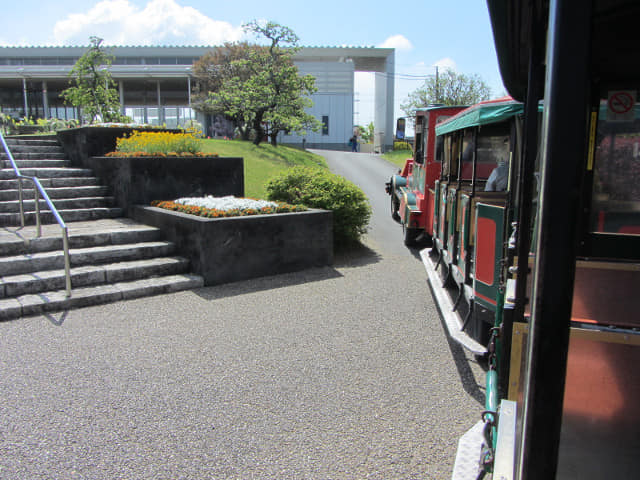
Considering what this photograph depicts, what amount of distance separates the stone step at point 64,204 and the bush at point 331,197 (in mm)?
3329

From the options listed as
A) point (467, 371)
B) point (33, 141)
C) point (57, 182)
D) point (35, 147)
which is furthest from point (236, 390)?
point (33, 141)

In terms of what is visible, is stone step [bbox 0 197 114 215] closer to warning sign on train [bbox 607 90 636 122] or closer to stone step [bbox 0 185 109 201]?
stone step [bbox 0 185 109 201]

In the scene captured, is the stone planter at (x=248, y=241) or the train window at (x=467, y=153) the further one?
the train window at (x=467, y=153)

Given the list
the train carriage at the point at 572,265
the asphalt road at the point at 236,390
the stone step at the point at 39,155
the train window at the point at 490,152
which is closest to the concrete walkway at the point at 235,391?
the asphalt road at the point at 236,390

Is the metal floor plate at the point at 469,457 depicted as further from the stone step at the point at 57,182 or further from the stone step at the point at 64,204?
the stone step at the point at 57,182

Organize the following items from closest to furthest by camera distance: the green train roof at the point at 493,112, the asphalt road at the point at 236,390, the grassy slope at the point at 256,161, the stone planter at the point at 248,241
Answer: the asphalt road at the point at 236,390 < the green train roof at the point at 493,112 < the stone planter at the point at 248,241 < the grassy slope at the point at 256,161

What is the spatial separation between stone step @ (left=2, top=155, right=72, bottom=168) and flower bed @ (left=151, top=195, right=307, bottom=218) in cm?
324

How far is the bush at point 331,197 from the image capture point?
368 inches

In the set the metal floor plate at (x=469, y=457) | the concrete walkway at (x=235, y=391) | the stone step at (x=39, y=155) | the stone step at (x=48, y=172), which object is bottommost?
the concrete walkway at (x=235, y=391)

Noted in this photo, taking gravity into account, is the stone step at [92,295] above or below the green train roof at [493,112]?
below

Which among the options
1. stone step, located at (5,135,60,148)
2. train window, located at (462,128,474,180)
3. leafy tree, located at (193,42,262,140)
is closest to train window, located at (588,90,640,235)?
train window, located at (462,128,474,180)

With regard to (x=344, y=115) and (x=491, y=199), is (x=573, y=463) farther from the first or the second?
(x=344, y=115)

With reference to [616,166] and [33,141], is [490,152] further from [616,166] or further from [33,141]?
[33,141]

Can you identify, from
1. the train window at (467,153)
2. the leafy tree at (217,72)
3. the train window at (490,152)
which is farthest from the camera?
the leafy tree at (217,72)
